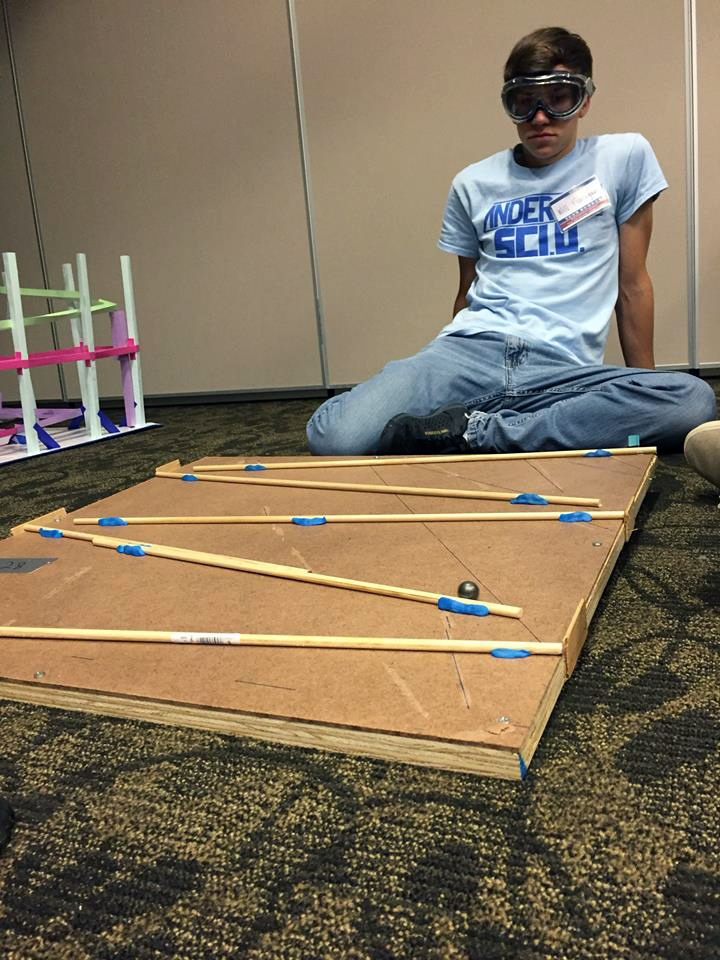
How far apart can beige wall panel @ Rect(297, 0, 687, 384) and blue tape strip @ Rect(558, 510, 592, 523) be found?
7.77 ft

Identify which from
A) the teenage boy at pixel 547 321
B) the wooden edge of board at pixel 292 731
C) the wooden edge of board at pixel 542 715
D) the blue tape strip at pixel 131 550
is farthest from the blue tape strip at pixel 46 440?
the wooden edge of board at pixel 542 715

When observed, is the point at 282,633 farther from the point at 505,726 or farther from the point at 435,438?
the point at 435,438

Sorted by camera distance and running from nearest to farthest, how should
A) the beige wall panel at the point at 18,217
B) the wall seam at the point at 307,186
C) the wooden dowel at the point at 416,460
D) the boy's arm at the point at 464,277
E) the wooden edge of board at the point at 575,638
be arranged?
the wooden edge of board at the point at 575,638 → the wooden dowel at the point at 416,460 → the boy's arm at the point at 464,277 → the wall seam at the point at 307,186 → the beige wall panel at the point at 18,217

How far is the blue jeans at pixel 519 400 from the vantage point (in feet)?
5.70

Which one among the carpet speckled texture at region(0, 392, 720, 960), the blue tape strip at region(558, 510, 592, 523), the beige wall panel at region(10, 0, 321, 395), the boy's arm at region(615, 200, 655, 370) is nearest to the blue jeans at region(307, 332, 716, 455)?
the boy's arm at region(615, 200, 655, 370)

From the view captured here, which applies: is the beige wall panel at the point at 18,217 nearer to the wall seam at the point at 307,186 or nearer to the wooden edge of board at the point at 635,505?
the wall seam at the point at 307,186

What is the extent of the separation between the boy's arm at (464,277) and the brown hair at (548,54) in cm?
49

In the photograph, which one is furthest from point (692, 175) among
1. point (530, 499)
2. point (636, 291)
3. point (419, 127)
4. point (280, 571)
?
point (280, 571)

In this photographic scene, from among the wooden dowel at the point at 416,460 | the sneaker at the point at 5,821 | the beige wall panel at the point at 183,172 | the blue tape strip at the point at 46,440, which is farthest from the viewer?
the beige wall panel at the point at 183,172

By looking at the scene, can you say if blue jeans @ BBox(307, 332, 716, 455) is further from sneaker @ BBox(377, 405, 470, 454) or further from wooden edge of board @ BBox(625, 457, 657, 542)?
wooden edge of board @ BBox(625, 457, 657, 542)

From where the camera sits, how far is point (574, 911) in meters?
0.53

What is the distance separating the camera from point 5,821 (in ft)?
2.12

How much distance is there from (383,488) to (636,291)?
3.04ft

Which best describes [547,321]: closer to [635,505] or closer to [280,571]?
[635,505]
